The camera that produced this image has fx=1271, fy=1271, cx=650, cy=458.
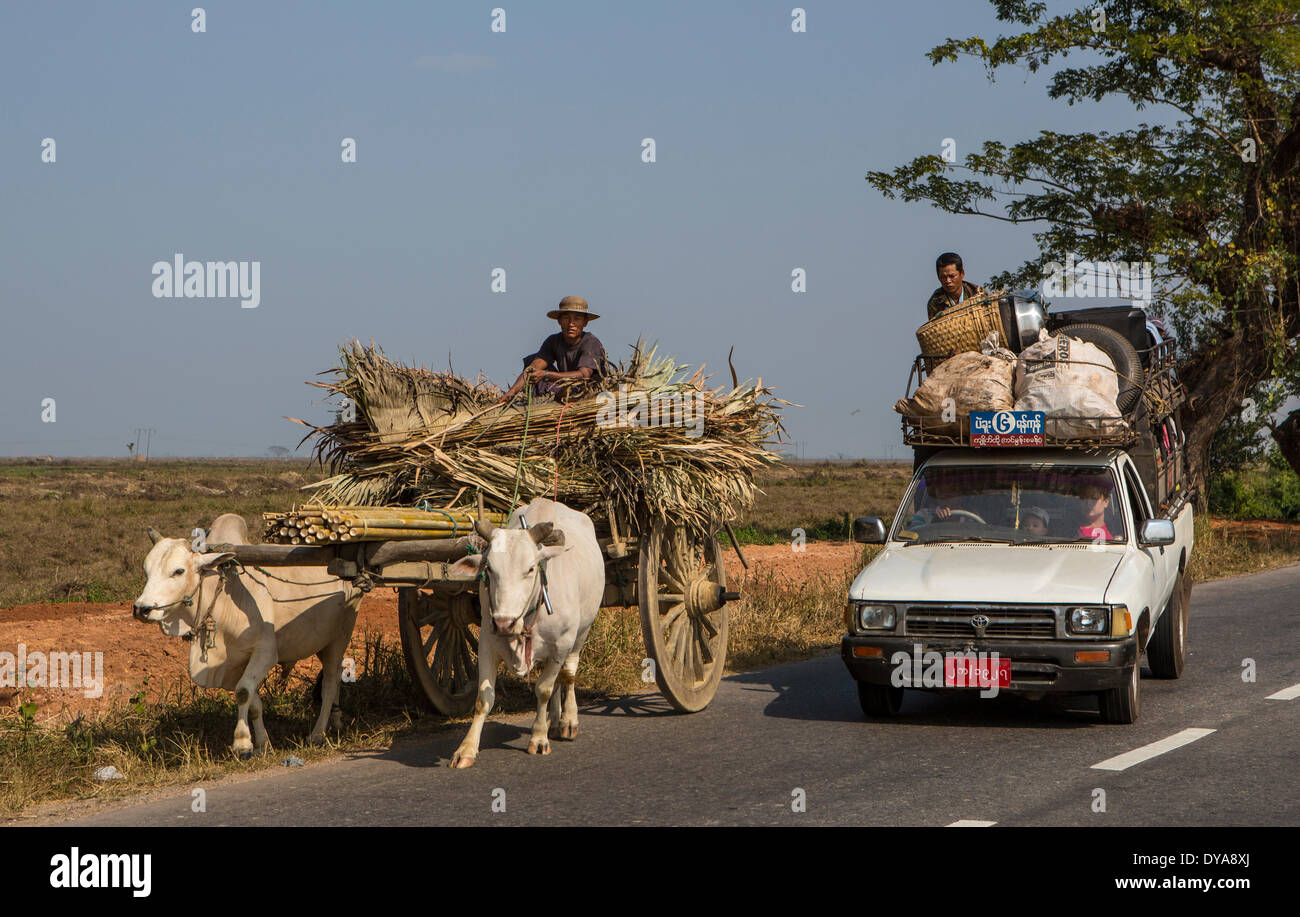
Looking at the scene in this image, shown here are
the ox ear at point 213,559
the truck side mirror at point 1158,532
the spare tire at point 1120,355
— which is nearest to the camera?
the ox ear at point 213,559

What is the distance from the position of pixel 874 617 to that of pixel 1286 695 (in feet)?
12.3

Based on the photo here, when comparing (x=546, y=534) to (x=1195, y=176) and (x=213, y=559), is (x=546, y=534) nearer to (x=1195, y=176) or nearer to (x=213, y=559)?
(x=213, y=559)

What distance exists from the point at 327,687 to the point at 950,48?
17.9 meters

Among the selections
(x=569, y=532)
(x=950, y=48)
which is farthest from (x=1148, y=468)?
(x=950, y=48)

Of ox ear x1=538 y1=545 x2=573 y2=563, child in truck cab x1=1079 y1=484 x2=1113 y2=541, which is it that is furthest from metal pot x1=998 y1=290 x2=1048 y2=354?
ox ear x1=538 y1=545 x2=573 y2=563

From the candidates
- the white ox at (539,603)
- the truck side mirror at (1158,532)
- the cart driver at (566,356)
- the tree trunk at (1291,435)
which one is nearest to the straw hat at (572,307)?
the cart driver at (566,356)

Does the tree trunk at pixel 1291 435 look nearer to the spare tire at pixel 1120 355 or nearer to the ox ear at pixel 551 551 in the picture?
the spare tire at pixel 1120 355

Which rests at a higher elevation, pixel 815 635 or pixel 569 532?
pixel 569 532

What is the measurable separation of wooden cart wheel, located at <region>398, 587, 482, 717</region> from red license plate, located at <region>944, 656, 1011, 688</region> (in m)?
3.30

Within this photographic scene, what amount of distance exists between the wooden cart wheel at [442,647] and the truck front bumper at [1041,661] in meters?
3.04

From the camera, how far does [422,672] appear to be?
920cm

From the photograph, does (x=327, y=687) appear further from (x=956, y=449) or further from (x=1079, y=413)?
(x=1079, y=413)

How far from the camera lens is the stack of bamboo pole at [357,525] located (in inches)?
279
